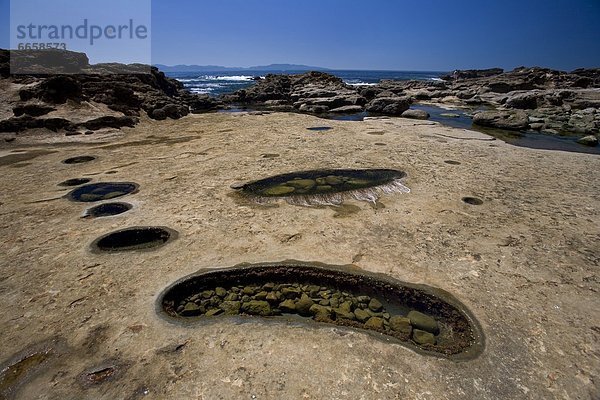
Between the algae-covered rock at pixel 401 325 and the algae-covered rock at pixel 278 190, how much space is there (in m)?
4.79

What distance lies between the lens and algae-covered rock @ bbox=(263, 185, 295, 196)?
853 cm

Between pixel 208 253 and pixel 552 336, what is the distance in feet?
17.6

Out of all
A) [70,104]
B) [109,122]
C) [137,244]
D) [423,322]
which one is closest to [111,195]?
[137,244]

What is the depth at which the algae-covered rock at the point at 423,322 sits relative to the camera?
435cm

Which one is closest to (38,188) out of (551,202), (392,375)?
(392,375)

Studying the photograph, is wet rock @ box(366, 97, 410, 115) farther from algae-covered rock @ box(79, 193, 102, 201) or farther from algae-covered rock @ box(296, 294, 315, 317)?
algae-covered rock @ box(296, 294, 315, 317)

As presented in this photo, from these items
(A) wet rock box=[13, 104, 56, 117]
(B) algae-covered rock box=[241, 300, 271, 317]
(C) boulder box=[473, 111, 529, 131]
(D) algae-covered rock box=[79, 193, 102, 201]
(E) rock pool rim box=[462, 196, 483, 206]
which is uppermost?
(C) boulder box=[473, 111, 529, 131]

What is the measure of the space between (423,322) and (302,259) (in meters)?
2.20

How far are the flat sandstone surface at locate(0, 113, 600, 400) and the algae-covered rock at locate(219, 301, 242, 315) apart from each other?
15.4 inches

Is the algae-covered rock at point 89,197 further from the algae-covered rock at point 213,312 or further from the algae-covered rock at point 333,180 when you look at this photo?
the algae-covered rock at point 333,180

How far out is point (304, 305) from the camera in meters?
4.78

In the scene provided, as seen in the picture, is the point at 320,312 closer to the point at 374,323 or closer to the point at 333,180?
the point at 374,323

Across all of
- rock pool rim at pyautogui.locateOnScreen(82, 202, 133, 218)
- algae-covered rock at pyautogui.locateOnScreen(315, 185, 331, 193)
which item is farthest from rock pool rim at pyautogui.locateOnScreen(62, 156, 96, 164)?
algae-covered rock at pyautogui.locateOnScreen(315, 185, 331, 193)

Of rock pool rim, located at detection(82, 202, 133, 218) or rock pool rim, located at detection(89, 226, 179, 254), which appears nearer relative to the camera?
rock pool rim, located at detection(89, 226, 179, 254)
